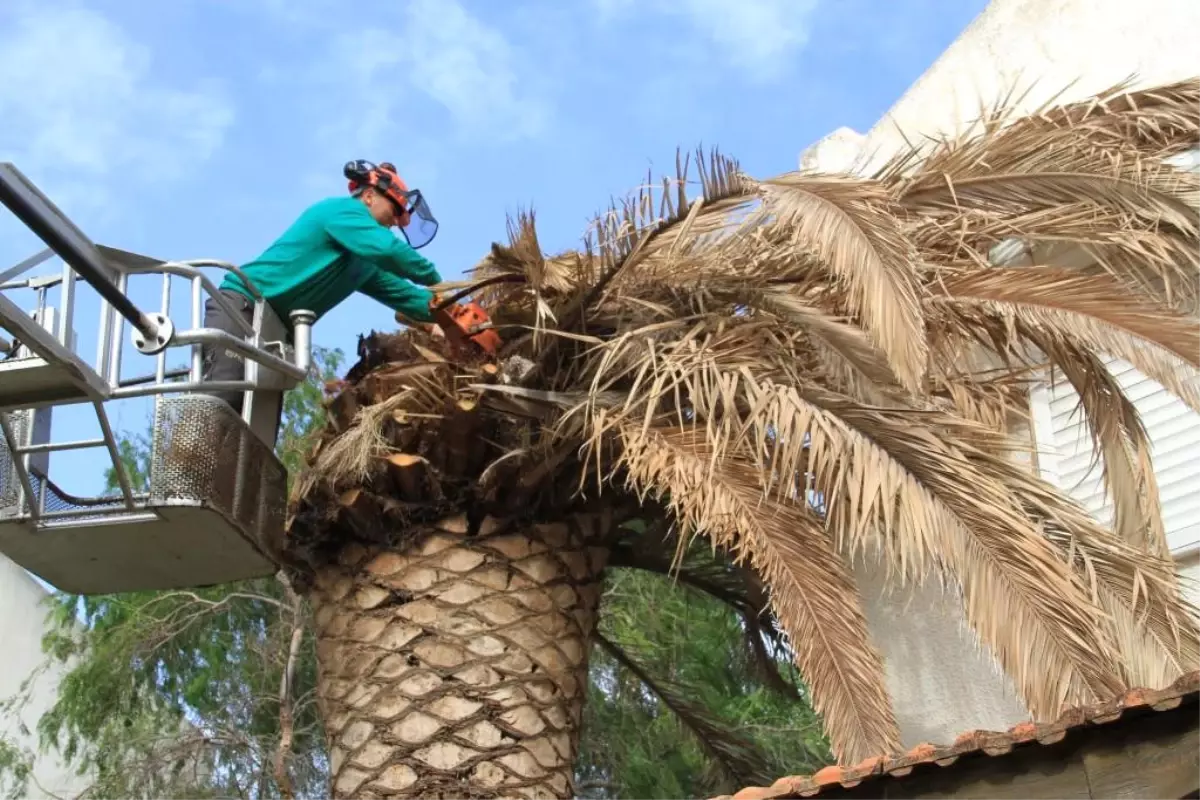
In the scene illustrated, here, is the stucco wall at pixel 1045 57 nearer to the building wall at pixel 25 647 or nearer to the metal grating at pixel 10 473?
the metal grating at pixel 10 473

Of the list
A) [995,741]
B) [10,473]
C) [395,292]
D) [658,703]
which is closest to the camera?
[995,741]

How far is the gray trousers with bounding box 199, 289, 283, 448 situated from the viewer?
7.41 meters

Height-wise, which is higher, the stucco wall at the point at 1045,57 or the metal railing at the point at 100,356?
the stucco wall at the point at 1045,57

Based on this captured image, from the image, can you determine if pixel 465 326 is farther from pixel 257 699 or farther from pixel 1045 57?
pixel 257 699

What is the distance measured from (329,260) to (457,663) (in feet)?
6.70

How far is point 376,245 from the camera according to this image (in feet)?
25.9

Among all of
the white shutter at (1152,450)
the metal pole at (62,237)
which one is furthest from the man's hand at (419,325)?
the white shutter at (1152,450)

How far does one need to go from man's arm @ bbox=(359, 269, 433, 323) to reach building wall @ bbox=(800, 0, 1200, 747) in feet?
8.31

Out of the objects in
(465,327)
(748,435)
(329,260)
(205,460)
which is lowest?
(748,435)

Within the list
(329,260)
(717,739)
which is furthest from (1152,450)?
(329,260)

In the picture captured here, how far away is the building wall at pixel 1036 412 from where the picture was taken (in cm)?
905

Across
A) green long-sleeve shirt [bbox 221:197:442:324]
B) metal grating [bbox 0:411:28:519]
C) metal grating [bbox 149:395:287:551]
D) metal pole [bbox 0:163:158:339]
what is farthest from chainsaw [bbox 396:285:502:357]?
metal grating [bbox 0:411:28:519]

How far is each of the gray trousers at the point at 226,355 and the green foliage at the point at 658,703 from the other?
5.58 m

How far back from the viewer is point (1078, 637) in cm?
588
